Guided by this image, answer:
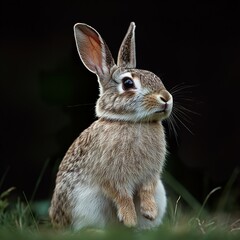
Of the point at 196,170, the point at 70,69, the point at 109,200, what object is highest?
the point at 70,69

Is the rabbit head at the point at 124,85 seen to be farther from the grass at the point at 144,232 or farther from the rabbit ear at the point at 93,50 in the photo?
the grass at the point at 144,232

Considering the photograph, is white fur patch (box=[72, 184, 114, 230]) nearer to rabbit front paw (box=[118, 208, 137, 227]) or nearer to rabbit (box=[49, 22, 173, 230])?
rabbit (box=[49, 22, 173, 230])

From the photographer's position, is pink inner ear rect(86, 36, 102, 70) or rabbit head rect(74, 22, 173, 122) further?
pink inner ear rect(86, 36, 102, 70)

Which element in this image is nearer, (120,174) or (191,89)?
(120,174)

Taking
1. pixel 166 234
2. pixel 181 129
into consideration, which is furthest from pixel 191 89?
pixel 166 234

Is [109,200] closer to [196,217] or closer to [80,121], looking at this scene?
[196,217]

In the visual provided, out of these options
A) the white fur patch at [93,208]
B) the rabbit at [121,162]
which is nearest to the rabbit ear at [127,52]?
the rabbit at [121,162]

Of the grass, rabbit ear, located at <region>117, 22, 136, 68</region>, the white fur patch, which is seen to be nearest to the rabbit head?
rabbit ear, located at <region>117, 22, 136, 68</region>

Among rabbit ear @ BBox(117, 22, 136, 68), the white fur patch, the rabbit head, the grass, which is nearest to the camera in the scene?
the grass
